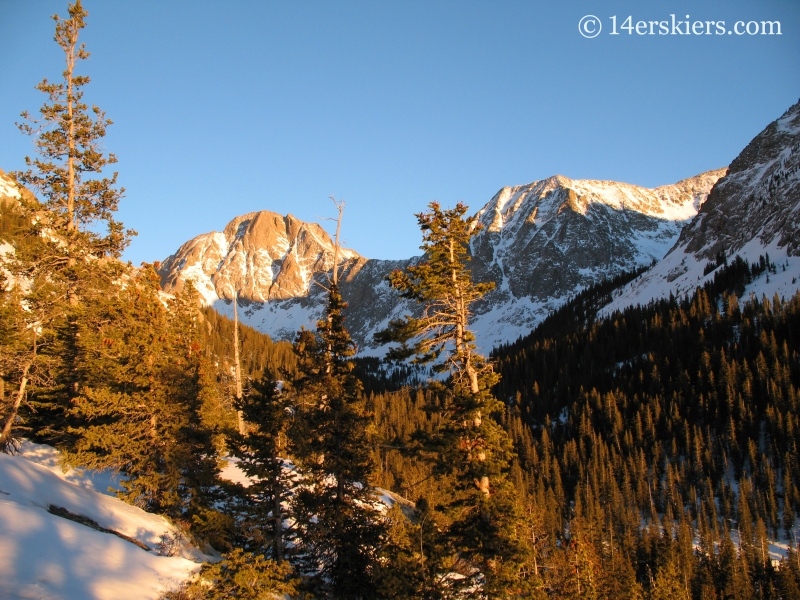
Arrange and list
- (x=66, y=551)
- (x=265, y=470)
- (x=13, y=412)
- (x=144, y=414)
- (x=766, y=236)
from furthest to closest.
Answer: (x=766, y=236) < (x=13, y=412) < (x=144, y=414) < (x=265, y=470) < (x=66, y=551)

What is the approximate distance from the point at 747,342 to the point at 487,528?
139 m

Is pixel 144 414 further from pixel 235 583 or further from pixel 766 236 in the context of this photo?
pixel 766 236

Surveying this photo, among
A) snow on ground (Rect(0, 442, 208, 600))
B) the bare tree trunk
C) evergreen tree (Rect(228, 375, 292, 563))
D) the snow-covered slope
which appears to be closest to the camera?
snow on ground (Rect(0, 442, 208, 600))

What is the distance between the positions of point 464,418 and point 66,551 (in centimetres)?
913

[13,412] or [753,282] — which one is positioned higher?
[753,282]

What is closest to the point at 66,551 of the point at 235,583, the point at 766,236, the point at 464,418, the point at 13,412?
the point at 235,583

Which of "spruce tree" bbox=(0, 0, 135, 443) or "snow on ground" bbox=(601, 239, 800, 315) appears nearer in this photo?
"spruce tree" bbox=(0, 0, 135, 443)

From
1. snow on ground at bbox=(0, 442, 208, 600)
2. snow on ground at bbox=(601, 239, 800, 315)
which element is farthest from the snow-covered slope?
snow on ground at bbox=(0, 442, 208, 600)

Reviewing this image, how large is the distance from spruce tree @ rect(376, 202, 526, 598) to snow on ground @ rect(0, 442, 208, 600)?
676 cm

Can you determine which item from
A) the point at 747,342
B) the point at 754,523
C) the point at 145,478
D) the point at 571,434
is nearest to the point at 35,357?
the point at 145,478

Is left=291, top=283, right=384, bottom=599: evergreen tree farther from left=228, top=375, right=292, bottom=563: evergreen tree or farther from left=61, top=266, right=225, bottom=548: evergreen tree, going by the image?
left=61, top=266, right=225, bottom=548: evergreen tree

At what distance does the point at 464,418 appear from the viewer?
13.4 meters

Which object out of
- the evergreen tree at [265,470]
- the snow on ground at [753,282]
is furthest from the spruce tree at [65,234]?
the snow on ground at [753,282]

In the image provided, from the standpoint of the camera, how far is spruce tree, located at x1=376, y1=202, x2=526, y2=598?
41.9 feet
